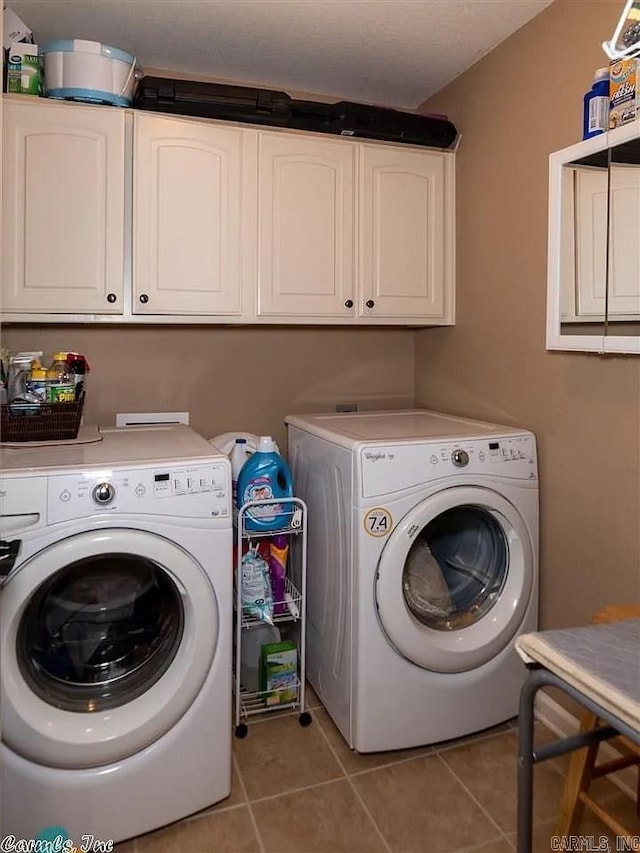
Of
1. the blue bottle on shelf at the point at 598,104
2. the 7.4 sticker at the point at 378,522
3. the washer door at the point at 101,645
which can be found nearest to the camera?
the washer door at the point at 101,645

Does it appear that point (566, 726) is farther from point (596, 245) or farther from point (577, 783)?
point (596, 245)

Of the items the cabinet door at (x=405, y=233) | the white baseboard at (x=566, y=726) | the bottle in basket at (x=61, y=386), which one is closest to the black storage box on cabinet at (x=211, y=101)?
the cabinet door at (x=405, y=233)

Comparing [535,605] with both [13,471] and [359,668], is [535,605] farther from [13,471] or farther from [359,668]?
[13,471]

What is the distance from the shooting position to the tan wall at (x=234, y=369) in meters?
2.36

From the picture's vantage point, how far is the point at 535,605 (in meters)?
2.01

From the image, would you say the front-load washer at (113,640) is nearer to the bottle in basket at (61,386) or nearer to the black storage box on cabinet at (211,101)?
the bottle in basket at (61,386)

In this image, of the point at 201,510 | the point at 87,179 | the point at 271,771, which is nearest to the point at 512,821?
the point at 271,771

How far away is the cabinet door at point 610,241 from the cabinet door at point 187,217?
3.60 feet

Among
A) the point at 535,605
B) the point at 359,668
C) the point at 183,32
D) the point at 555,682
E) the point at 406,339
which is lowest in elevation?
the point at 359,668

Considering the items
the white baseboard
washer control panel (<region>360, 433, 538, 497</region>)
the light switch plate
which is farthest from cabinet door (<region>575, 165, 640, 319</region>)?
the light switch plate

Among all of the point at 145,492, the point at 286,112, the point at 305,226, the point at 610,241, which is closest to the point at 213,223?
the point at 305,226

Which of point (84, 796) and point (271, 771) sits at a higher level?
point (84, 796)

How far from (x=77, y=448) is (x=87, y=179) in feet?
2.92

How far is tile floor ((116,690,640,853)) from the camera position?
1585 mm
